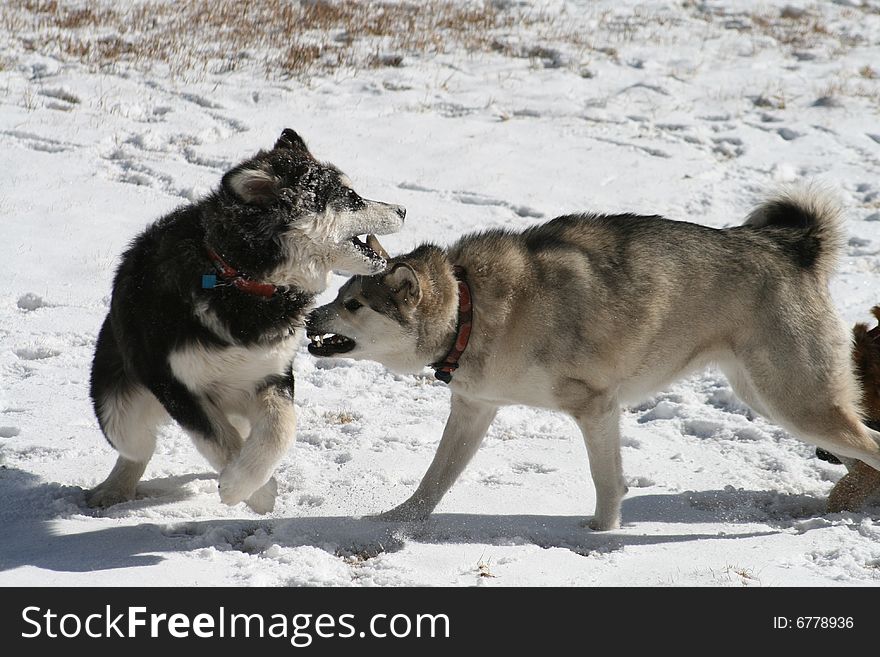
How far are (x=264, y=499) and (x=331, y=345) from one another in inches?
33.1

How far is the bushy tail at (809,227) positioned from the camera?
514 centimetres

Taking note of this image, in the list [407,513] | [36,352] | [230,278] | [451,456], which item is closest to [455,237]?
[36,352]

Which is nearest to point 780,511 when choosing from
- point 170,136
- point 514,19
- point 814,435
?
point 814,435

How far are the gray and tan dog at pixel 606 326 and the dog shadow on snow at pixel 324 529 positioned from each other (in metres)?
0.25

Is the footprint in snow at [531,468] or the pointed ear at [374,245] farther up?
the pointed ear at [374,245]

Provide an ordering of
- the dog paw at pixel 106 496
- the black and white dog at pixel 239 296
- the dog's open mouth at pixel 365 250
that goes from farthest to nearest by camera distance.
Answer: the dog paw at pixel 106 496 → the dog's open mouth at pixel 365 250 → the black and white dog at pixel 239 296

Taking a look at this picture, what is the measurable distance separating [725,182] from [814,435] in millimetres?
5701

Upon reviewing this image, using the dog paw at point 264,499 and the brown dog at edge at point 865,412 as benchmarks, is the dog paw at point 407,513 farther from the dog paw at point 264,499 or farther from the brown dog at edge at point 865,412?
the brown dog at edge at point 865,412

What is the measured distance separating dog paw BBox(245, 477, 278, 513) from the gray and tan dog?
1.90 feet

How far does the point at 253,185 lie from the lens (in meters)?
4.31

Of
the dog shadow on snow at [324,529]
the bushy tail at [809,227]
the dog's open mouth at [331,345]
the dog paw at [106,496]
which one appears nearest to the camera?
the dog shadow on snow at [324,529]

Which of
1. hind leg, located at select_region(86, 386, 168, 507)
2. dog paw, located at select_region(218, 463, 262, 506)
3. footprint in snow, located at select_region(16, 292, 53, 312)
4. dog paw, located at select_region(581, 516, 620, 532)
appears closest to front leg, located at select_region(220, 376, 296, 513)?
dog paw, located at select_region(218, 463, 262, 506)

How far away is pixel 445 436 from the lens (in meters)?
5.16

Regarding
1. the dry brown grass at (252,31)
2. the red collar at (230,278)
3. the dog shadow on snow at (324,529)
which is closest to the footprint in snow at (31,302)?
the dog shadow on snow at (324,529)
